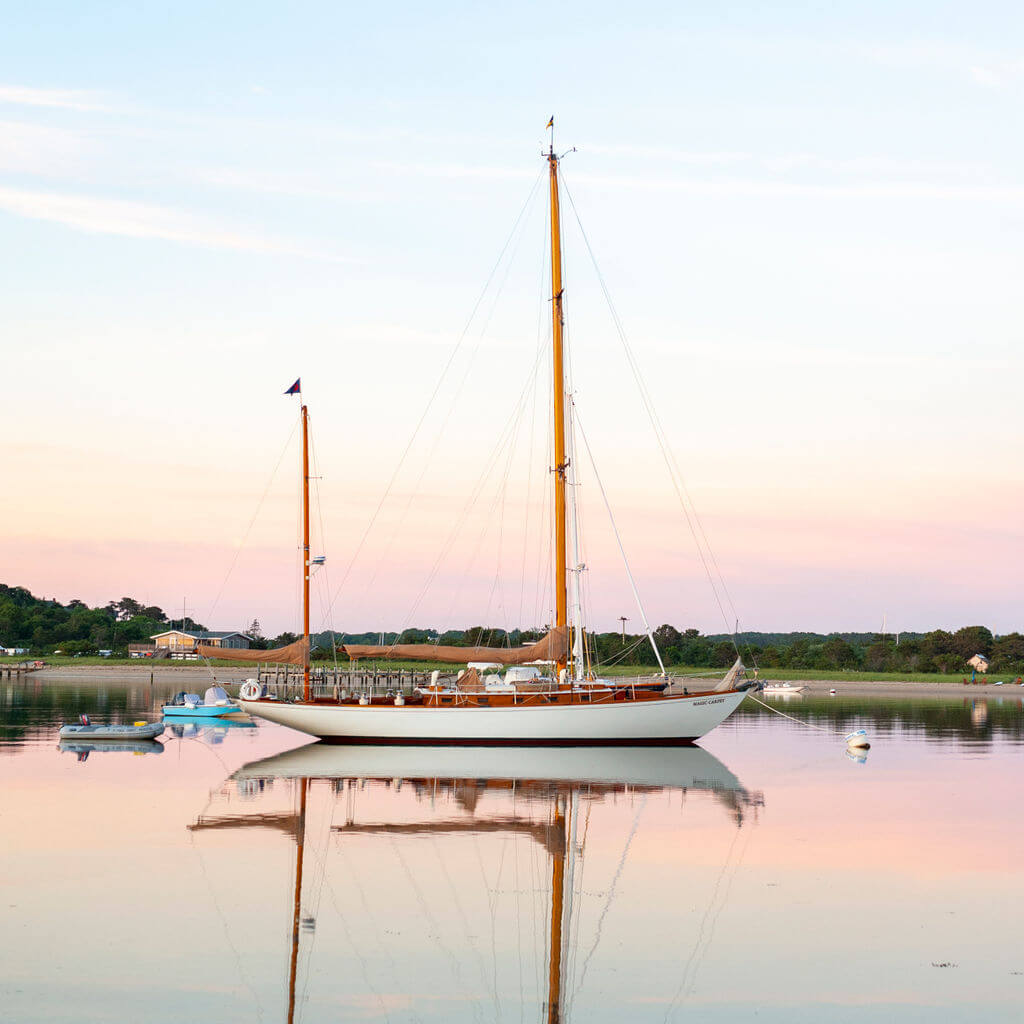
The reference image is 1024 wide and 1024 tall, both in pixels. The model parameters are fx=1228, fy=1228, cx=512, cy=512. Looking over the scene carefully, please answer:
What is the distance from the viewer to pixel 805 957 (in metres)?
15.2

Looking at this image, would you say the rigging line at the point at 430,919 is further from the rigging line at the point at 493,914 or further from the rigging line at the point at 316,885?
the rigging line at the point at 316,885

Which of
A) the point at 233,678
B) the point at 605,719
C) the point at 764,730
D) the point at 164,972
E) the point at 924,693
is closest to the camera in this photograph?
the point at 164,972

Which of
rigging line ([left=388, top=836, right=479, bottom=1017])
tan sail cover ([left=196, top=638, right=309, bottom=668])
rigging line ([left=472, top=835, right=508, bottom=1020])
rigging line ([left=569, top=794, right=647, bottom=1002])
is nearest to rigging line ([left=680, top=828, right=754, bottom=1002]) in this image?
rigging line ([left=569, top=794, right=647, bottom=1002])

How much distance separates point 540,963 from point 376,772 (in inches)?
772

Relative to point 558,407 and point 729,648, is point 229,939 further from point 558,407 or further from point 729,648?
point 729,648

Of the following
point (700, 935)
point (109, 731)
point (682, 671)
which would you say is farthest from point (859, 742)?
Answer: point (682, 671)

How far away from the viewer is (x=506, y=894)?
60.3 feet

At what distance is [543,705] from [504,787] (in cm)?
961

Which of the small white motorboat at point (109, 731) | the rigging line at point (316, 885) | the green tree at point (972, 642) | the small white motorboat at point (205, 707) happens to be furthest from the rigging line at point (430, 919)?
the green tree at point (972, 642)

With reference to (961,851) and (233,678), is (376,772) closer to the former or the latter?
(961,851)

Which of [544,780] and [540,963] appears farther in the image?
[544,780]

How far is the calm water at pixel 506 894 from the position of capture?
1350 cm

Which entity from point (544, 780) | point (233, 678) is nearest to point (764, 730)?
point (544, 780)

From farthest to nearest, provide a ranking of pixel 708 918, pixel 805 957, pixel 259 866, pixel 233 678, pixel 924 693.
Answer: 1. pixel 233 678
2. pixel 924 693
3. pixel 259 866
4. pixel 708 918
5. pixel 805 957
